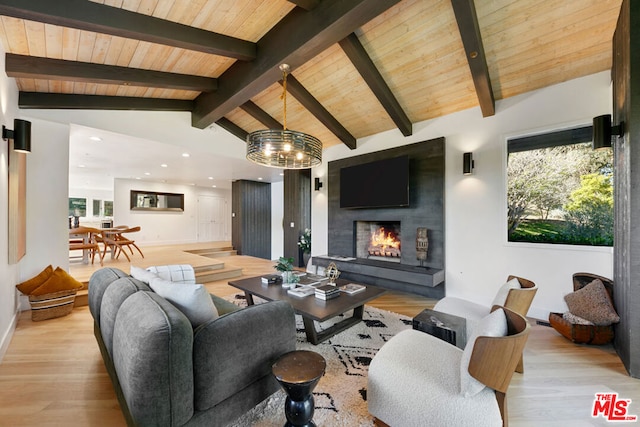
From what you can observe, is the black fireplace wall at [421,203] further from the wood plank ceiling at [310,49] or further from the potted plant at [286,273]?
the potted plant at [286,273]

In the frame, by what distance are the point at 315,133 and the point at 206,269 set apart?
11.2 ft

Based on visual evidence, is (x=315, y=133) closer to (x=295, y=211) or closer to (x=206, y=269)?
(x=295, y=211)

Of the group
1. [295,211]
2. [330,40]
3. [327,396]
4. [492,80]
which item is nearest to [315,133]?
[295,211]

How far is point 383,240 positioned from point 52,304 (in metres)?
4.74

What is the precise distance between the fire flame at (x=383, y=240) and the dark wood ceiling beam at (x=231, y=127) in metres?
3.31

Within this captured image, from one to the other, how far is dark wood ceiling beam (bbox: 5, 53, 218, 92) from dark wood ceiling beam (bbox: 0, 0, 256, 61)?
92 centimetres

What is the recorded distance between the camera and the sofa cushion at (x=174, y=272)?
2441mm

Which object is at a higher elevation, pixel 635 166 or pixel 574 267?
pixel 635 166

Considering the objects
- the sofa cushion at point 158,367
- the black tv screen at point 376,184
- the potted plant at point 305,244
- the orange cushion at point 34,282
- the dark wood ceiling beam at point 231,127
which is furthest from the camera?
the potted plant at point 305,244

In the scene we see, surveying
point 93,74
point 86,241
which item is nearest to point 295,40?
point 93,74

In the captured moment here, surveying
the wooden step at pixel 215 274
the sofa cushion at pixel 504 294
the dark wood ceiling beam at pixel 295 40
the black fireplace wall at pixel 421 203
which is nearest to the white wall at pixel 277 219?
the wooden step at pixel 215 274

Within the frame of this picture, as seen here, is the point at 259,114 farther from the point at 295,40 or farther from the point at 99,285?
the point at 99,285

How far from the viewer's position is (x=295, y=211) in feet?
21.0

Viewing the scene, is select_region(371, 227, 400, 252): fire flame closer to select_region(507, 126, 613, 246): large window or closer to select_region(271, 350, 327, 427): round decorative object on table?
select_region(507, 126, 613, 246): large window
